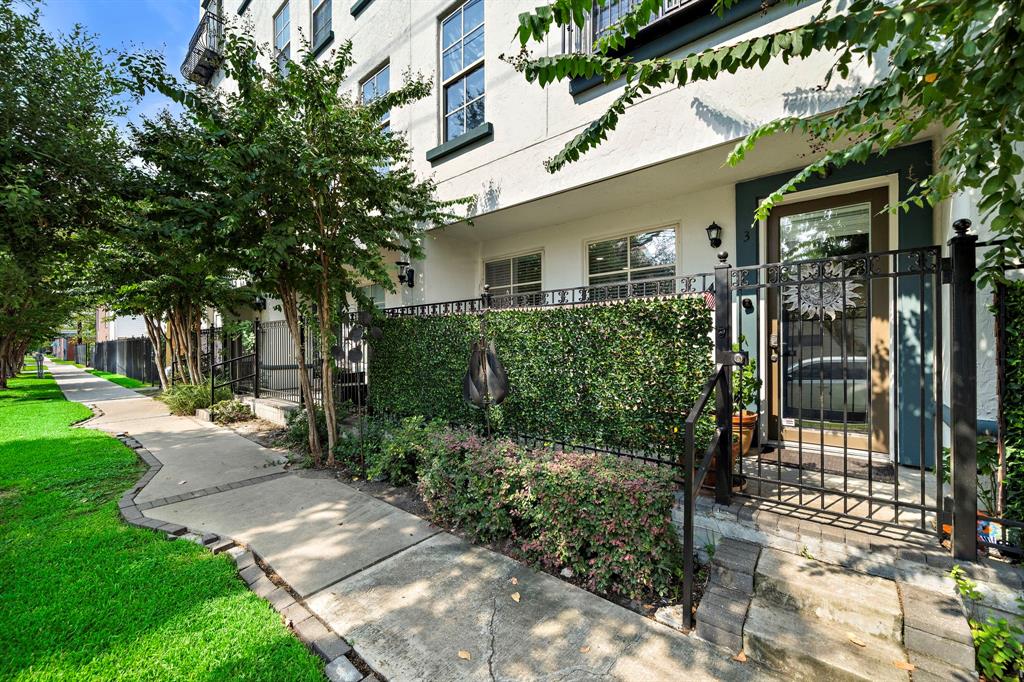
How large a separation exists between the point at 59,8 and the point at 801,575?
32.0 feet

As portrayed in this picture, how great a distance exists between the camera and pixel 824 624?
232cm

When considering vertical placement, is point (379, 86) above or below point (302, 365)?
above

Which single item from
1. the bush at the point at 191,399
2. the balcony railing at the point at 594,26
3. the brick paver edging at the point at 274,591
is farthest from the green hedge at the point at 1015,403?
the bush at the point at 191,399

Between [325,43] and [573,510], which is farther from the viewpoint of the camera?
[325,43]

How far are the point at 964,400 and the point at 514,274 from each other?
19.3 ft

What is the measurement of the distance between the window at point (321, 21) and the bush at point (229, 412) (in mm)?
8339

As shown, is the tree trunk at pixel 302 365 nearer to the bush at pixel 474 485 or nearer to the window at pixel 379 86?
the bush at pixel 474 485

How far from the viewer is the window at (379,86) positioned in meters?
8.09

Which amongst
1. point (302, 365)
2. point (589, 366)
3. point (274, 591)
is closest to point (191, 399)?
point (302, 365)

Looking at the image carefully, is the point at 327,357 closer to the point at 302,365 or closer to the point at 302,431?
the point at 302,365

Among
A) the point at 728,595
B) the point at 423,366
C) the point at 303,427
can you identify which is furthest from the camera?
the point at 303,427

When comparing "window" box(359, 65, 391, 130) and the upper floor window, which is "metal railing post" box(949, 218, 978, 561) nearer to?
the upper floor window

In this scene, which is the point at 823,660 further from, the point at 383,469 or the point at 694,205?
the point at 694,205

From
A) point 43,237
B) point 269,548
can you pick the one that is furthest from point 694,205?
point 43,237
